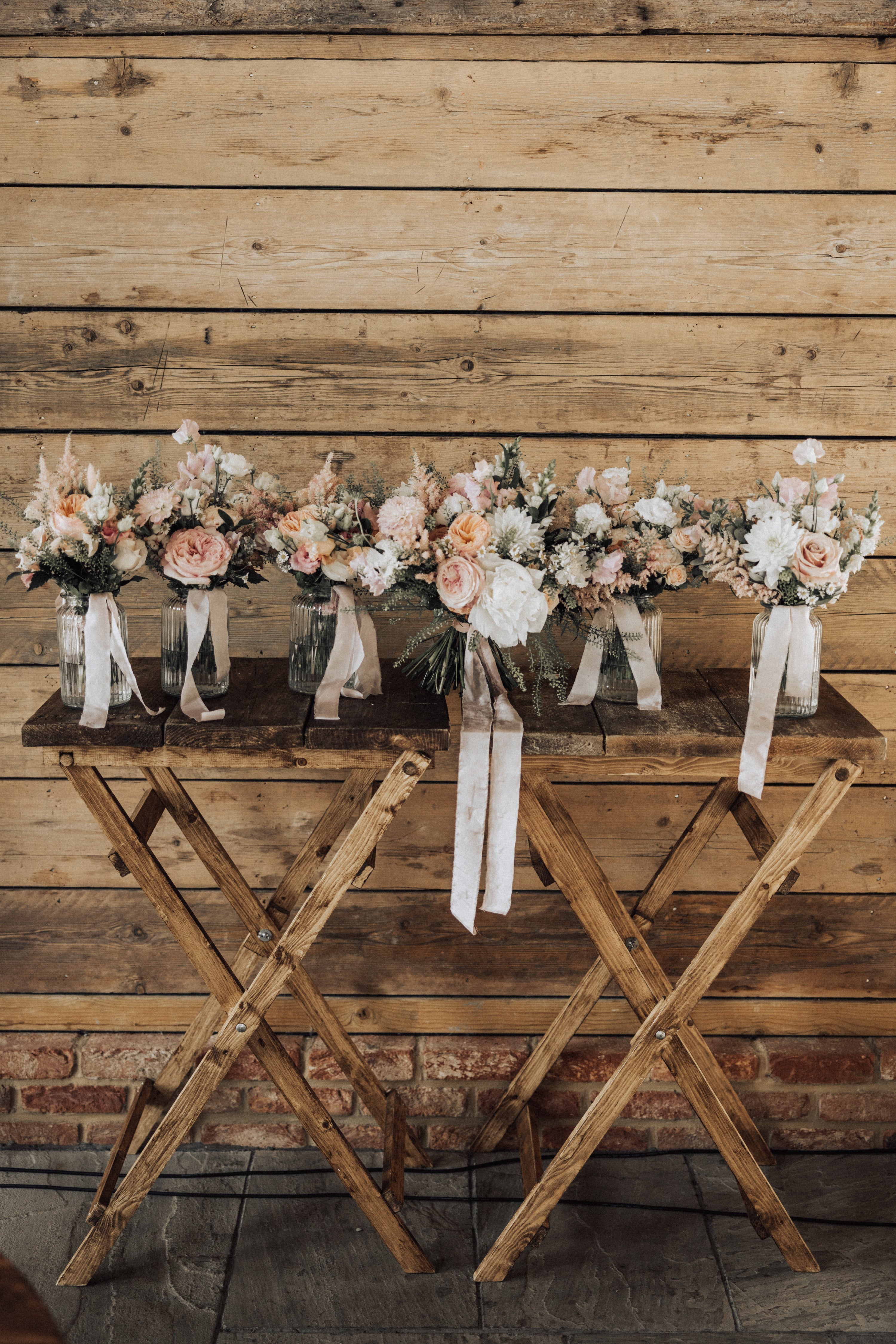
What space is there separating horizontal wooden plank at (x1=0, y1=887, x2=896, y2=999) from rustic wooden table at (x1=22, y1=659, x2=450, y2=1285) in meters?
0.17

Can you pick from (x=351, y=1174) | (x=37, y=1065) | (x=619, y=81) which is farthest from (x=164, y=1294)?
(x=619, y=81)

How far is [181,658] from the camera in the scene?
1657 mm

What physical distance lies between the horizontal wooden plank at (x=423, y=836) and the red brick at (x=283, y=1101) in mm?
446

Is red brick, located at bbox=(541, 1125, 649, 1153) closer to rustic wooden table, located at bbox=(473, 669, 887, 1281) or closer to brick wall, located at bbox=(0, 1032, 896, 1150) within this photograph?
brick wall, located at bbox=(0, 1032, 896, 1150)

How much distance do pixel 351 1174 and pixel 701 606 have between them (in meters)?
1.24

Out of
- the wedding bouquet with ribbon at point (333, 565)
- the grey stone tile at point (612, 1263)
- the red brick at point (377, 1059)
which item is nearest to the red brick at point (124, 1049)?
the red brick at point (377, 1059)

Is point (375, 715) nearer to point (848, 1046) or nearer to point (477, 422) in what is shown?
point (477, 422)

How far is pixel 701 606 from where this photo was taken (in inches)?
78.1

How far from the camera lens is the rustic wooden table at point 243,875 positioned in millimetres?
1538

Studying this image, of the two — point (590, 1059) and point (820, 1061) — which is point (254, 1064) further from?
point (820, 1061)

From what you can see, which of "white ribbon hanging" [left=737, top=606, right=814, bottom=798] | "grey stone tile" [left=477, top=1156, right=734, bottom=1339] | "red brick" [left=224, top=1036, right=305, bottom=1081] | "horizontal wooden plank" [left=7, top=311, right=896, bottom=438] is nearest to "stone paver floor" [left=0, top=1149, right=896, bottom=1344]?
"grey stone tile" [left=477, top=1156, right=734, bottom=1339]

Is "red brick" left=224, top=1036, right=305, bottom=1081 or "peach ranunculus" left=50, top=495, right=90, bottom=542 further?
"red brick" left=224, top=1036, right=305, bottom=1081

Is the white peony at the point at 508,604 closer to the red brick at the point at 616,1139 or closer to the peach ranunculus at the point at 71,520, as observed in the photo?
the peach ranunculus at the point at 71,520

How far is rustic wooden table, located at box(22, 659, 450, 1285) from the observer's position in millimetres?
1538
